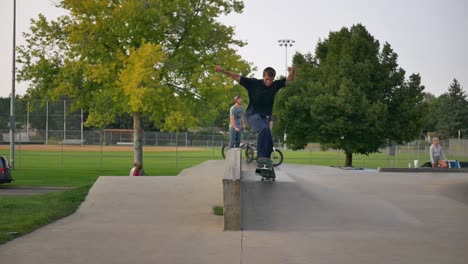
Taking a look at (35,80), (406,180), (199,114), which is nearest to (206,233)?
(406,180)

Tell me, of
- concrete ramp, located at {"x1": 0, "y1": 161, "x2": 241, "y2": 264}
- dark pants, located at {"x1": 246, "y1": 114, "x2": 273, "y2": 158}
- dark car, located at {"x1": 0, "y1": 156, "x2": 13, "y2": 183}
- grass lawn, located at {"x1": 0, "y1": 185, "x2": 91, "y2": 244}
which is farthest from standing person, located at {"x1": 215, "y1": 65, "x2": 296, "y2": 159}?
dark car, located at {"x1": 0, "y1": 156, "x2": 13, "y2": 183}

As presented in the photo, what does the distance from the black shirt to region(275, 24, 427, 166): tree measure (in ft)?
80.3

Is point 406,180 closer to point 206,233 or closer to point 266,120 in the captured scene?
point 266,120

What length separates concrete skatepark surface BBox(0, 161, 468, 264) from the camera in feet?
23.2

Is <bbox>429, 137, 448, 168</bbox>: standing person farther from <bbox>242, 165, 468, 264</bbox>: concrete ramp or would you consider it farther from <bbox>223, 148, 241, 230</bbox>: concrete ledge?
<bbox>223, 148, 241, 230</bbox>: concrete ledge

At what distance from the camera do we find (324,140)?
117ft

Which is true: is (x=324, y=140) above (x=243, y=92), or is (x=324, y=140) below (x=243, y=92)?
below

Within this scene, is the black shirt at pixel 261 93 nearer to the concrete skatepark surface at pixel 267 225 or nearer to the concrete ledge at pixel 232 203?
the concrete skatepark surface at pixel 267 225

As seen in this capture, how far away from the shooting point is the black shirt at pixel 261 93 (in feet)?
35.1

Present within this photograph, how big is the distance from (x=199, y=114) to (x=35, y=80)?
8.56 metres

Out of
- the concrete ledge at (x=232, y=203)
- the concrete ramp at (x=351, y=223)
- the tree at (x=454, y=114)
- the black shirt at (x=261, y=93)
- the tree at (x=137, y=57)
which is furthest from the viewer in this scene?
the tree at (x=454, y=114)

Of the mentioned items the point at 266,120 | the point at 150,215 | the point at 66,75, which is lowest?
the point at 150,215

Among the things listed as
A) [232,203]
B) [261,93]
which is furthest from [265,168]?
[232,203]

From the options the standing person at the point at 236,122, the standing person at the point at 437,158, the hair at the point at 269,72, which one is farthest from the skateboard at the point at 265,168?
the standing person at the point at 437,158
